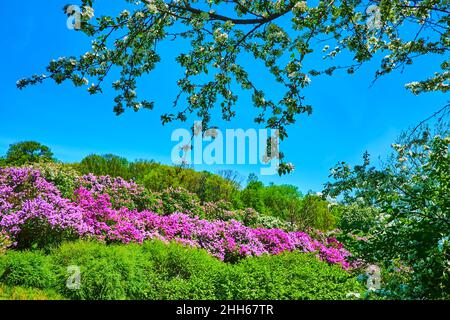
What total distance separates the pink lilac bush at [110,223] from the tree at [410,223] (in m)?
2.95

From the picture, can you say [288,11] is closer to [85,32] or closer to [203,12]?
[203,12]

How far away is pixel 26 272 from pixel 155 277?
1936 mm

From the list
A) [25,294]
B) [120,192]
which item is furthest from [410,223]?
[120,192]

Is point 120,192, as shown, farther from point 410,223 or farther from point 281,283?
point 410,223

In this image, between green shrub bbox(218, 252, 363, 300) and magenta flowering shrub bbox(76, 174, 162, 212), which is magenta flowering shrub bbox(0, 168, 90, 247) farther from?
green shrub bbox(218, 252, 363, 300)

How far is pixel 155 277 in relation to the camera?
728 centimetres

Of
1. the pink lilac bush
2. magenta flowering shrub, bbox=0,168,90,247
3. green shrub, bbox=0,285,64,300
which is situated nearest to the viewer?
green shrub, bbox=0,285,64,300

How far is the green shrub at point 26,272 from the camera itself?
6613 mm

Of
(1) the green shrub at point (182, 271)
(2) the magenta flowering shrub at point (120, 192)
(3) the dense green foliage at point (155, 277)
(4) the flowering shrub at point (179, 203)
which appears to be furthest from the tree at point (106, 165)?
(3) the dense green foliage at point (155, 277)

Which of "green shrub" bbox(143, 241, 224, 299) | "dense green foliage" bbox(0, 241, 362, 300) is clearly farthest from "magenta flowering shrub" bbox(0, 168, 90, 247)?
"green shrub" bbox(143, 241, 224, 299)

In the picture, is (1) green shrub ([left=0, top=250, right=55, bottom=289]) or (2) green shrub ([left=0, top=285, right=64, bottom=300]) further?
(1) green shrub ([left=0, top=250, right=55, bottom=289])

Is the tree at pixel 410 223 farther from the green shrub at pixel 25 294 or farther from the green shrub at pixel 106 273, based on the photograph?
the green shrub at pixel 25 294

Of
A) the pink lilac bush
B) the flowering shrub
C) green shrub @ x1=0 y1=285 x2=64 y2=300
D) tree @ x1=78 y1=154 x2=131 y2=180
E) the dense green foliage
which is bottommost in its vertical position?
green shrub @ x1=0 y1=285 x2=64 y2=300

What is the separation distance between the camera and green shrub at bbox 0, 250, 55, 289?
6.61 meters
